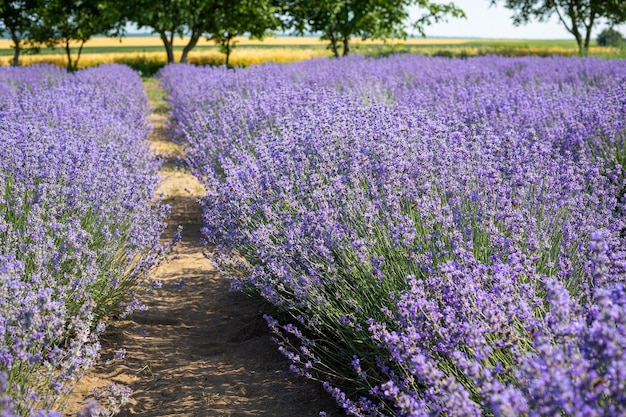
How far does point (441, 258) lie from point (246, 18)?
21.1m

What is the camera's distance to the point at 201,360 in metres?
3.56

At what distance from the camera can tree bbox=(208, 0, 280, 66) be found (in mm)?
22469

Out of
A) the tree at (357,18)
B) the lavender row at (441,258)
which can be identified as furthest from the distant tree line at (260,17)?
the lavender row at (441,258)

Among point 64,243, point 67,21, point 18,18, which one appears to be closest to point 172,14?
point 67,21

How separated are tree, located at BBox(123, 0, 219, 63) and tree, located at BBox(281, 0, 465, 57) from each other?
10.4 feet

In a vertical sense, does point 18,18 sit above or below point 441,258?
above

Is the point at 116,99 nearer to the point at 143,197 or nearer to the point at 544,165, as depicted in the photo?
the point at 143,197

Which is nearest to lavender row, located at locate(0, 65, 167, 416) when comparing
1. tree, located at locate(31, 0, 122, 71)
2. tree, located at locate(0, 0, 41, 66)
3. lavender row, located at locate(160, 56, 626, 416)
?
lavender row, located at locate(160, 56, 626, 416)

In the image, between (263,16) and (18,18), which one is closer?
(263,16)

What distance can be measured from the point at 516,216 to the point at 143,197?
2394mm

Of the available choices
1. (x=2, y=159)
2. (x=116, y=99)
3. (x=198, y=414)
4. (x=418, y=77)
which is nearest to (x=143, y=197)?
(x=2, y=159)

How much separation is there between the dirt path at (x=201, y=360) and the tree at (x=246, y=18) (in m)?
18.8

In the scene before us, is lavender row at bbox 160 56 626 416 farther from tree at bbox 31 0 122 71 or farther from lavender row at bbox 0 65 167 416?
tree at bbox 31 0 122 71

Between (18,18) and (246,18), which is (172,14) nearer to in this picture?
(246,18)
